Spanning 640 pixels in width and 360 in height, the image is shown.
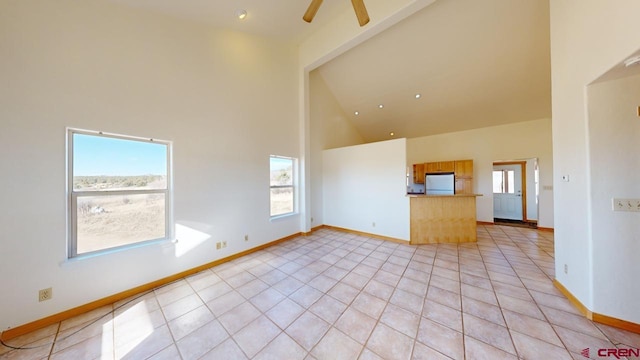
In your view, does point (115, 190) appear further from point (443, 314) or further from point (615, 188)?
point (615, 188)

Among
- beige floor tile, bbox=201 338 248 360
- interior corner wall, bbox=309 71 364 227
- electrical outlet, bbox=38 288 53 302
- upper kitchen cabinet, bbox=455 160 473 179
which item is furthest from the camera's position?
upper kitchen cabinet, bbox=455 160 473 179

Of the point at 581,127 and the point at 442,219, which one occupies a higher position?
the point at 581,127

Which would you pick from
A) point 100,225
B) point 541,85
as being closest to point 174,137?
point 100,225

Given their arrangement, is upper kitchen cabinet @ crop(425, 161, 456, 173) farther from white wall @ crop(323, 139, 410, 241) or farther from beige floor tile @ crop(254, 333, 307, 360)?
beige floor tile @ crop(254, 333, 307, 360)

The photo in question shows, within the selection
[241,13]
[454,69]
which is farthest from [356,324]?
[454,69]

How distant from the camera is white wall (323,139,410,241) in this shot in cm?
425

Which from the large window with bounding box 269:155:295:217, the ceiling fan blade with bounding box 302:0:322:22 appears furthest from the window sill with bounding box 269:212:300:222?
the ceiling fan blade with bounding box 302:0:322:22

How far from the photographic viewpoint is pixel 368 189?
15.6ft

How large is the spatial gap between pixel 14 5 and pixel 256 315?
379cm

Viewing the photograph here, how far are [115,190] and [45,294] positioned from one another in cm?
113

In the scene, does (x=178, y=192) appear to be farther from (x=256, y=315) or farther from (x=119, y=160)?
(x=256, y=315)

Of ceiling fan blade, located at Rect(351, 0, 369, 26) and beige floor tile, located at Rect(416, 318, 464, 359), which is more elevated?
ceiling fan blade, located at Rect(351, 0, 369, 26)

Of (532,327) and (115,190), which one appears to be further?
(115,190)
